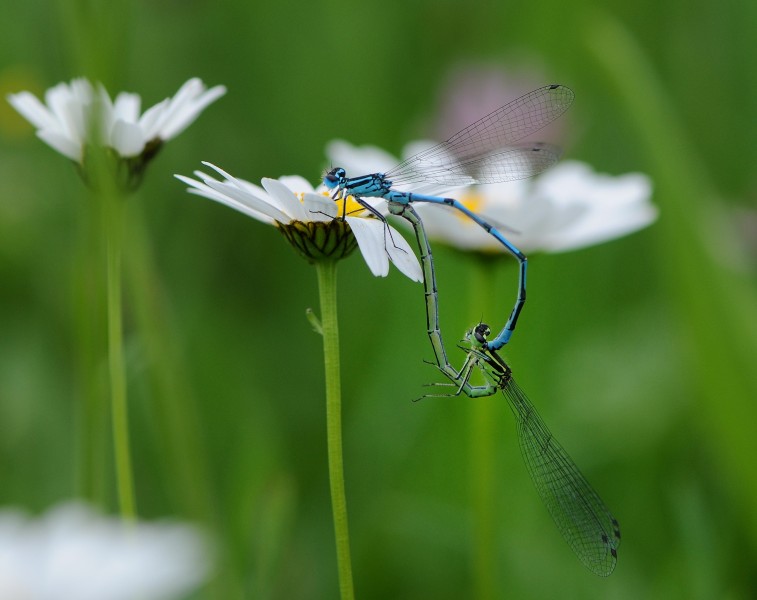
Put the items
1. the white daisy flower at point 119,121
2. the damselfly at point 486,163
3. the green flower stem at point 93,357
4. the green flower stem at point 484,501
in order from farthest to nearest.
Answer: the damselfly at point 486,163
the green flower stem at point 484,501
the white daisy flower at point 119,121
the green flower stem at point 93,357

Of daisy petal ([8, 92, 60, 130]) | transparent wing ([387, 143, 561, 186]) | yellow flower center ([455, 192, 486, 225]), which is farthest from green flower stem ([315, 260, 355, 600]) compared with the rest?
yellow flower center ([455, 192, 486, 225])

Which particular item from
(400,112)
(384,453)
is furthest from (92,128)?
(400,112)

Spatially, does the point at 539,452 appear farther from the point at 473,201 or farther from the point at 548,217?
the point at 473,201

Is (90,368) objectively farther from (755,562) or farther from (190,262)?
(190,262)

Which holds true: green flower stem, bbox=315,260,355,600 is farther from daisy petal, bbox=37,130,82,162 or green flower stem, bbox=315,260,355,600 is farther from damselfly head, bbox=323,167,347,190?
damselfly head, bbox=323,167,347,190

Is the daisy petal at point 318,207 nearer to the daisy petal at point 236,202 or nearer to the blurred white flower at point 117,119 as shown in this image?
the daisy petal at point 236,202

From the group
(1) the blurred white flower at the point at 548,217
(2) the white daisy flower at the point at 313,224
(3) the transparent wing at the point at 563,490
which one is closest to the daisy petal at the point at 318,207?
(2) the white daisy flower at the point at 313,224

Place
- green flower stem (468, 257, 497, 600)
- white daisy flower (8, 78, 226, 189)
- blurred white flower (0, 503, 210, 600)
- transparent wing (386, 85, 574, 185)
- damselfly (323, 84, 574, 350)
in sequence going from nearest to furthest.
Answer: blurred white flower (0, 503, 210, 600) → white daisy flower (8, 78, 226, 189) → green flower stem (468, 257, 497, 600) → damselfly (323, 84, 574, 350) → transparent wing (386, 85, 574, 185)
